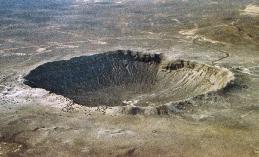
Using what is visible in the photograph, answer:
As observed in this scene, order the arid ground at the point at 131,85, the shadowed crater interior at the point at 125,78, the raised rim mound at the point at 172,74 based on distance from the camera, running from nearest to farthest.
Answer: the arid ground at the point at 131,85 < the raised rim mound at the point at 172,74 < the shadowed crater interior at the point at 125,78

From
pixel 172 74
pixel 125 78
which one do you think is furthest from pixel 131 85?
pixel 172 74

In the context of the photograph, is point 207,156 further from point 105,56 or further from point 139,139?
point 105,56

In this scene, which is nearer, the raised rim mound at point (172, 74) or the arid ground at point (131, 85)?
the arid ground at point (131, 85)

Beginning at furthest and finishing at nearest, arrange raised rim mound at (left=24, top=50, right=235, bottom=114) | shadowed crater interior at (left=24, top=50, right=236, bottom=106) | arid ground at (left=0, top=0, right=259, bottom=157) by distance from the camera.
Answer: shadowed crater interior at (left=24, top=50, right=236, bottom=106)
raised rim mound at (left=24, top=50, right=235, bottom=114)
arid ground at (left=0, top=0, right=259, bottom=157)

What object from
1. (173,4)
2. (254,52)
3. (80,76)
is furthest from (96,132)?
(173,4)

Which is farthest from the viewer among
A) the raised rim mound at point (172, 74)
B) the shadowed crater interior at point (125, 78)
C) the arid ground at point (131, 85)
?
the shadowed crater interior at point (125, 78)

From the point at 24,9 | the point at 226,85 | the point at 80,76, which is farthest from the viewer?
the point at 24,9

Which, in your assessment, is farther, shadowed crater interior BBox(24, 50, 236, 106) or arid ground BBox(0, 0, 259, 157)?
shadowed crater interior BBox(24, 50, 236, 106)

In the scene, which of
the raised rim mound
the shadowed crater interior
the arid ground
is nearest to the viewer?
the arid ground

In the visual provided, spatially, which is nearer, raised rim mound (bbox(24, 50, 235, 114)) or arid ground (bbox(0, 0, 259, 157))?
arid ground (bbox(0, 0, 259, 157))
